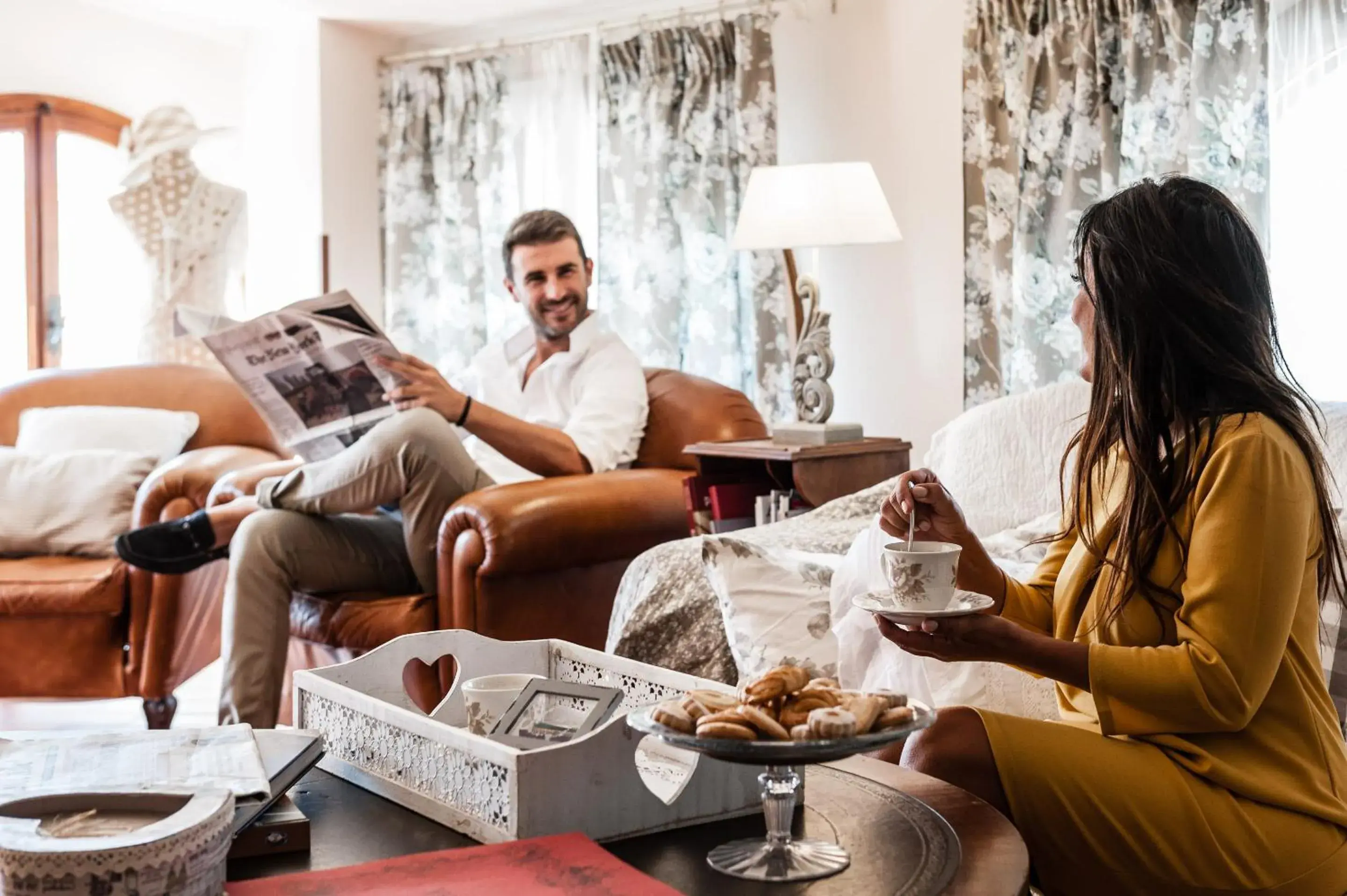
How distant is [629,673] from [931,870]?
0.48m

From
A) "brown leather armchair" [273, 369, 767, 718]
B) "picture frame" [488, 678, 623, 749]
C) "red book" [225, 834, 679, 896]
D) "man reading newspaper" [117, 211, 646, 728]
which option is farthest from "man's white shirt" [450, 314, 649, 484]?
"red book" [225, 834, 679, 896]

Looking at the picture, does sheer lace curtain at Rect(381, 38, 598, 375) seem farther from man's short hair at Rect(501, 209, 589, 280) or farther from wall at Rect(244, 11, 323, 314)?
man's short hair at Rect(501, 209, 589, 280)

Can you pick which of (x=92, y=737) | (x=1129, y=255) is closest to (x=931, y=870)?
(x=1129, y=255)

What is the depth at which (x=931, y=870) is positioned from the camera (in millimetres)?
1018

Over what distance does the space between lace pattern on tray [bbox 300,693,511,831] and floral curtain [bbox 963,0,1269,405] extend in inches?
88.3

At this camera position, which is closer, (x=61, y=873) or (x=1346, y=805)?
(x=61, y=873)

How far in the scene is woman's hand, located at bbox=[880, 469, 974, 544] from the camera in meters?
1.46

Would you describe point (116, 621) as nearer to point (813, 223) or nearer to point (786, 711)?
point (813, 223)

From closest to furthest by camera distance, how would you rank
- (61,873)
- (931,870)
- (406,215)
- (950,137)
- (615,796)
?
(61,873)
(931,870)
(615,796)
(950,137)
(406,215)

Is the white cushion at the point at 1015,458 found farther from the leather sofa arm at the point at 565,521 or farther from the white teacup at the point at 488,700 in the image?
the white teacup at the point at 488,700

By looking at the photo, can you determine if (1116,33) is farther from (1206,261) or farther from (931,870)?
(931,870)

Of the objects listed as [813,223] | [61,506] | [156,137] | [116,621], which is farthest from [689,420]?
[156,137]

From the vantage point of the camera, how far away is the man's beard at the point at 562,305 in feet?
10.7

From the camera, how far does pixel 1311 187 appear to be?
304cm
